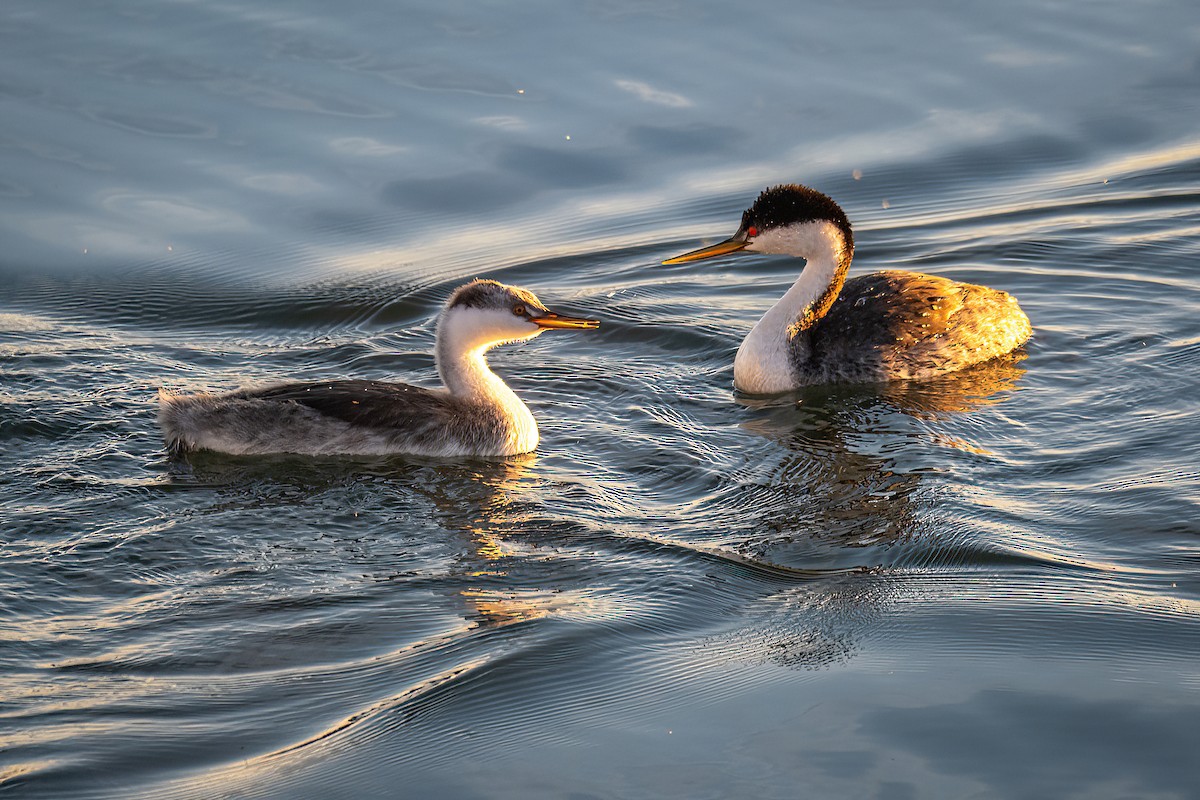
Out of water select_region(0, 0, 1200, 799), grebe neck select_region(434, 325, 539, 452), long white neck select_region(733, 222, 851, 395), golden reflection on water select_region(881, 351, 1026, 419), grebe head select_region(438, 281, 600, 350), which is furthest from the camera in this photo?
long white neck select_region(733, 222, 851, 395)

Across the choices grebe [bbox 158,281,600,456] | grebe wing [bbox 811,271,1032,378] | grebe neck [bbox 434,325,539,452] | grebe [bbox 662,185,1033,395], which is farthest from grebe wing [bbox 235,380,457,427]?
grebe wing [bbox 811,271,1032,378]

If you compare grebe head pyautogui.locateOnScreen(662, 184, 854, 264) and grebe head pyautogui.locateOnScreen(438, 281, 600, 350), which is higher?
grebe head pyautogui.locateOnScreen(662, 184, 854, 264)

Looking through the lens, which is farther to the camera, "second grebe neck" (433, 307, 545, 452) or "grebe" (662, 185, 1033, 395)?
"grebe" (662, 185, 1033, 395)

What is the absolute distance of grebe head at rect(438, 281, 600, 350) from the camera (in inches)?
352

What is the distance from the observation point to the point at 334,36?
13.8 metres

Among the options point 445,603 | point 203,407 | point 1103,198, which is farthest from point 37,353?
A: point 1103,198

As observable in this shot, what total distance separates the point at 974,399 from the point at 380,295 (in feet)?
13.6

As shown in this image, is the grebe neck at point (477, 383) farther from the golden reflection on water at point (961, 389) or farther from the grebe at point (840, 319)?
the golden reflection on water at point (961, 389)

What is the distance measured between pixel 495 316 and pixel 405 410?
0.72 m

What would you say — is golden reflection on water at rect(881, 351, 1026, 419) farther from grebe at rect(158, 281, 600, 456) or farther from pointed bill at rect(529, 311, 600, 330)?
grebe at rect(158, 281, 600, 456)

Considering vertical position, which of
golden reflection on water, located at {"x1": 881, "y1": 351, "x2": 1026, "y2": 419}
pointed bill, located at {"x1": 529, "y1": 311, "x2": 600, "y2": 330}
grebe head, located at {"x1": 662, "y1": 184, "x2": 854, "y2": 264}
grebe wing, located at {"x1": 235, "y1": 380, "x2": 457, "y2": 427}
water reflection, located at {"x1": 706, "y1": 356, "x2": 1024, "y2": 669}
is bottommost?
water reflection, located at {"x1": 706, "y1": 356, "x2": 1024, "y2": 669}

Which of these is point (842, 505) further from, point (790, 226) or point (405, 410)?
point (790, 226)

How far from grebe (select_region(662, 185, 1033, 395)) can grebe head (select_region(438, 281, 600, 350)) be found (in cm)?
128

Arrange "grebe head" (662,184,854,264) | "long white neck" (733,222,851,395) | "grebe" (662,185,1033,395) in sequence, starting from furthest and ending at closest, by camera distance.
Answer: "grebe head" (662,184,854,264) → "grebe" (662,185,1033,395) → "long white neck" (733,222,851,395)
